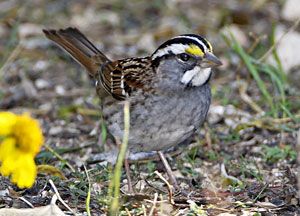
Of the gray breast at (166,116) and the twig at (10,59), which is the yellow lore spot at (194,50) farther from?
the twig at (10,59)

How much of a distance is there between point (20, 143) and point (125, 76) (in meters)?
1.72

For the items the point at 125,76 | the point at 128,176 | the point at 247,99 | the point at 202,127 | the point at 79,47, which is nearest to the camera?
the point at 128,176

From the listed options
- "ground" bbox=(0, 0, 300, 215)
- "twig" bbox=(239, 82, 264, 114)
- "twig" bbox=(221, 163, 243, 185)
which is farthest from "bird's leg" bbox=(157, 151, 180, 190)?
"twig" bbox=(239, 82, 264, 114)

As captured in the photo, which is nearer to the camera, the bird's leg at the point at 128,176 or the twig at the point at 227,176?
the bird's leg at the point at 128,176

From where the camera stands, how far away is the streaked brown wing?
3.82m

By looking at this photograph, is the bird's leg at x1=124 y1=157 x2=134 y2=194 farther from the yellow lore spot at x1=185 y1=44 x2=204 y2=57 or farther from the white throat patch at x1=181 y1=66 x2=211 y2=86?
the yellow lore spot at x1=185 y1=44 x2=204 y2=57

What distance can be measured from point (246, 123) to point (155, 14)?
80.9 inches

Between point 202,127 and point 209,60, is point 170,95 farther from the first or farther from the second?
point 202,127

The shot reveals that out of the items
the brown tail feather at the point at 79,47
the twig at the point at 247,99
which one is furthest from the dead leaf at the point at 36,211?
the twig at the point at 247,99

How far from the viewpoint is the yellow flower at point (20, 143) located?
2252 millimetres

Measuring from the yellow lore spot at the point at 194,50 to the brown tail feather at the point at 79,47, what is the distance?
0.96 m

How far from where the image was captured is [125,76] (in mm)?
3961

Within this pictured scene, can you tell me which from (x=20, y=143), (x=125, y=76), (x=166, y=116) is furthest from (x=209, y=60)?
(x=20, y=143)

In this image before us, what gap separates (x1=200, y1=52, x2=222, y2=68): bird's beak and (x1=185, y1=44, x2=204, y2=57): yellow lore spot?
0.02m
